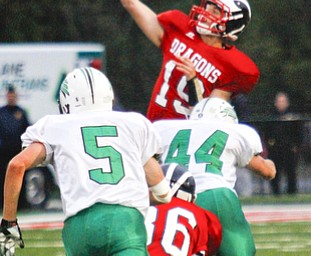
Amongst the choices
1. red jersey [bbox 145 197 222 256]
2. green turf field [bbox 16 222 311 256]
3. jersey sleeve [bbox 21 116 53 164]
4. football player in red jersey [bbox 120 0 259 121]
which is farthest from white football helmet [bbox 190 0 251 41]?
green turf field [bbox 16 222 311 256]

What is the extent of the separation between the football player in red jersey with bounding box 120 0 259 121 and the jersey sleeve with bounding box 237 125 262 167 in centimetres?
82

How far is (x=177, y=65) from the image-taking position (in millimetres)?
6961

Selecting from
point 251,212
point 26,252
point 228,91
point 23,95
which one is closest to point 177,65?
point 228,91

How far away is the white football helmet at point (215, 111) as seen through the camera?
245 inches

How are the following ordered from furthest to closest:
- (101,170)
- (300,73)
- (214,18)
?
(300,73) < (214,18) < (101,170)

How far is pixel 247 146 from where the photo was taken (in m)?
6.08

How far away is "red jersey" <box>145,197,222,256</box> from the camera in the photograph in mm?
5094

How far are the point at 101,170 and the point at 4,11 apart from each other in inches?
601

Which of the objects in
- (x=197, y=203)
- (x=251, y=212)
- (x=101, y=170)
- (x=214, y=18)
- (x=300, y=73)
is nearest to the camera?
(x=101, y=170)

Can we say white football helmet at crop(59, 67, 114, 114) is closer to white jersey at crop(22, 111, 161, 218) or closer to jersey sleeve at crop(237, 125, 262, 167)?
white jersey at crop(22, 111, 161, 218)

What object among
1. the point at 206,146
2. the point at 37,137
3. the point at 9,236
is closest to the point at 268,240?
the point at 206,146

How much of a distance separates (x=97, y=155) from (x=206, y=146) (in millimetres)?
1178

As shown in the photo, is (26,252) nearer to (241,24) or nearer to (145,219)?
(241,24)

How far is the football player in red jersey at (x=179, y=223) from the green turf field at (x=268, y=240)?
355cm
